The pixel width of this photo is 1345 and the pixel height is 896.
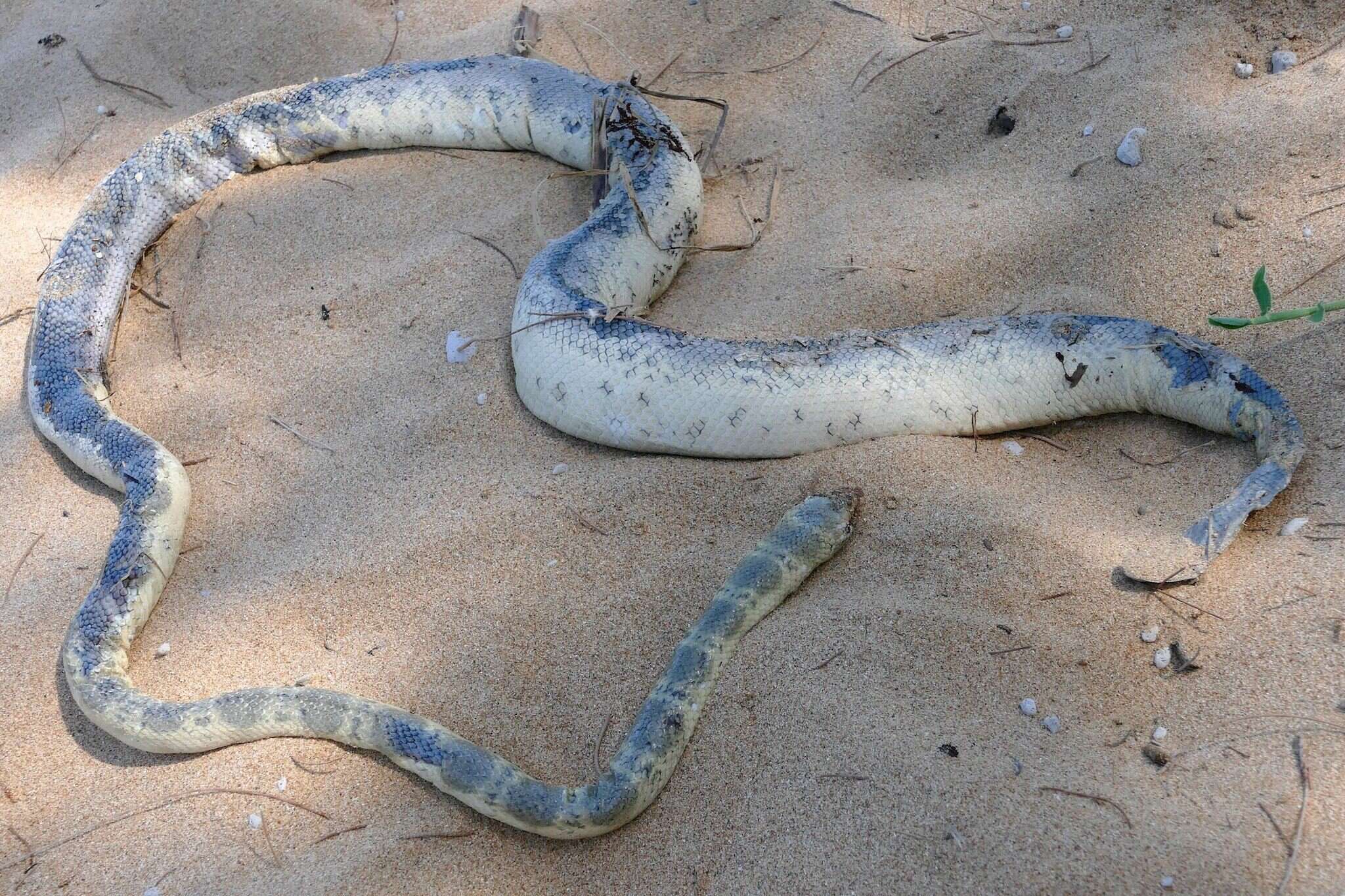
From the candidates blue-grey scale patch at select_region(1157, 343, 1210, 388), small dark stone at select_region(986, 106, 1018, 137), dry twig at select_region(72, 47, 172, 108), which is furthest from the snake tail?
dry twig at select_region(72, 47, 172, 108)

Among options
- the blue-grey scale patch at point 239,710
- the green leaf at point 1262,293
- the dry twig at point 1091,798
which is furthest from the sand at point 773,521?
the green leaf at point 1262,293

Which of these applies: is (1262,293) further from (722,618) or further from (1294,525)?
(722,618)

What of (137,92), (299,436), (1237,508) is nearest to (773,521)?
(1237,508)

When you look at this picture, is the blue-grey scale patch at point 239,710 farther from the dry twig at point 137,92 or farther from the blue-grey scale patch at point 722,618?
the dry twig at point 137,92

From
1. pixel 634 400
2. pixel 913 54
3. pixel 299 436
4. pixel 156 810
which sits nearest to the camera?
pixel 156 810

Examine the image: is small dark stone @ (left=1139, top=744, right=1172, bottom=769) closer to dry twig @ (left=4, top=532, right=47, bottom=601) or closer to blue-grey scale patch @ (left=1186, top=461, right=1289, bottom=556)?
blue-grey scale patch @ (left=1186, top=461, right=1289, bottom=556)
